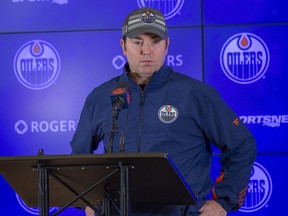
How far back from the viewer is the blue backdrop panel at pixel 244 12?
4305 mm

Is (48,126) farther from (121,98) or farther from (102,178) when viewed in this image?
(102,178)

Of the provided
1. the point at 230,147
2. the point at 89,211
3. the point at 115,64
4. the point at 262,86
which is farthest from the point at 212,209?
the point at 115,64

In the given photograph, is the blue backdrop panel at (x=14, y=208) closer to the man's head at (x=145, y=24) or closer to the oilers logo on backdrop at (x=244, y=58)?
the oilers logo on backdrop at (x=244, y=58)

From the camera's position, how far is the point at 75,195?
247 centimetres

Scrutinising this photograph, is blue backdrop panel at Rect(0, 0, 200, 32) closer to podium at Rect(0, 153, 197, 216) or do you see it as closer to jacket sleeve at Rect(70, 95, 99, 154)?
jacket sleeve at Rect(70, 95, 99, 154)

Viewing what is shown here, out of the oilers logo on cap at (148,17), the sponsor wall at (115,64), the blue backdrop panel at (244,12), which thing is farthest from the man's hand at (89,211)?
the blue backdrop panel at (244,12)

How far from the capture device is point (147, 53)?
3.04m

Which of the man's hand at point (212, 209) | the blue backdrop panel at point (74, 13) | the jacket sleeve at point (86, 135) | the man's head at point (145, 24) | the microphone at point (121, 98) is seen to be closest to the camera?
the microphone at point (121, 98)

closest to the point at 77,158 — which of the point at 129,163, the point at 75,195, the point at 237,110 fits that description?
the point at 129,163

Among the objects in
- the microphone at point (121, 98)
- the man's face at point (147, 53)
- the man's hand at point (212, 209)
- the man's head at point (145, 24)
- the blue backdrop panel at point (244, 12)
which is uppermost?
the blue backdrop panel at point (244, 12)

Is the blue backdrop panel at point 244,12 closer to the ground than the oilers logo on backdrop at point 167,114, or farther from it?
farther from it

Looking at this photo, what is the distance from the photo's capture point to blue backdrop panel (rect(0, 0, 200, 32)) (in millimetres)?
4363

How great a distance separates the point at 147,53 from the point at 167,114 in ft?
0.97

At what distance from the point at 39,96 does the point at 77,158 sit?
234cm
